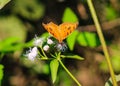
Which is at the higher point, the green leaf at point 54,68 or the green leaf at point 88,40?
the green leaf at point 54,68

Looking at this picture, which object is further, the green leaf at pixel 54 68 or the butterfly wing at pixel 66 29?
the green leaf at pixel 54 68

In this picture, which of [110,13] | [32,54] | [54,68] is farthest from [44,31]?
[54,68]

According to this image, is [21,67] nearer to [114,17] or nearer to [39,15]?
[39,15]

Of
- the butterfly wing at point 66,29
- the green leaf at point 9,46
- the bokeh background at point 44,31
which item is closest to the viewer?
the butterfly wing at point 66,29

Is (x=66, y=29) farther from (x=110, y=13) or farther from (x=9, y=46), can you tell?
(x=110, y=13)

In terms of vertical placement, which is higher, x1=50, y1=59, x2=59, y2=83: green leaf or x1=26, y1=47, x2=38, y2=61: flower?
x1=26, y1=47, x2=38, y2=61: flower

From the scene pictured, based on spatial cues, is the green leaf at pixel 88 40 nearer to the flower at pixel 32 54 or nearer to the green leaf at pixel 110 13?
the flower at pixel 32 54

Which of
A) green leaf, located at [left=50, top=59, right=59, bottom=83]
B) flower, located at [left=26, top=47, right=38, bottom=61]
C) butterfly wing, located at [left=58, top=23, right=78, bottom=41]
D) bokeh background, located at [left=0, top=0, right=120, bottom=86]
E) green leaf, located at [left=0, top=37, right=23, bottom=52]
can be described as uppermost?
butterfly wing, located at [left=58, top=23, right=78, bottom=41]

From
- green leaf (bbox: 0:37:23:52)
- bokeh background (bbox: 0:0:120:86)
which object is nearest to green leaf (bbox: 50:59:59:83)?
green leaf (bbox: 0:37:23:52)

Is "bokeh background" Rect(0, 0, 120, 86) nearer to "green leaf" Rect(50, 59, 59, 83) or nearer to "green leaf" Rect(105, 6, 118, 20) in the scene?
"green leaf" Rect(105, 6, 118, 20)

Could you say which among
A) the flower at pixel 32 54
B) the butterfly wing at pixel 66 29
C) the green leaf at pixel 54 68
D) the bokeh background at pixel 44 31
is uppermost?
the butterfly wing at pixel 66 29

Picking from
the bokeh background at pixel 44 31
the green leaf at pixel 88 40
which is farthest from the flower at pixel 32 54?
the bokeh background at pixel 44 31
